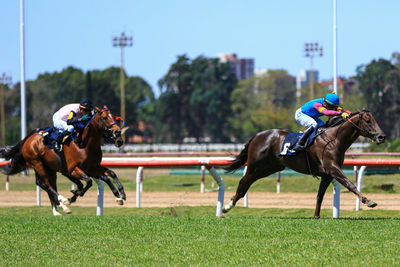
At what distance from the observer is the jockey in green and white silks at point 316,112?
32.8 ft

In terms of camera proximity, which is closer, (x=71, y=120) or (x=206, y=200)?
(x=71, y=120)

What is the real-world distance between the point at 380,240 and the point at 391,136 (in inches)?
1926

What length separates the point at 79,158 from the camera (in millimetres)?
10719

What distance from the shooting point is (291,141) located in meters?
10.1

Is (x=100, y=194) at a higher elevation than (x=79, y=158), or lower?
lower

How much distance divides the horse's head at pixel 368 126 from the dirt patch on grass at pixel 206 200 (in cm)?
343

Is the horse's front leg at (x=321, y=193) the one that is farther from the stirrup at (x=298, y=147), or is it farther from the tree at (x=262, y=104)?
the tree at (x=262, y=104)

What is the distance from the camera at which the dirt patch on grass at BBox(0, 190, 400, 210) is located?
13.6 meters

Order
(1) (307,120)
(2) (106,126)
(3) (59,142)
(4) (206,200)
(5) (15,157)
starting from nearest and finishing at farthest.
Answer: (1) (307,120) < (2) (106,126) < (3) (59,142) < (5) (15,157) < (4) (206,200)

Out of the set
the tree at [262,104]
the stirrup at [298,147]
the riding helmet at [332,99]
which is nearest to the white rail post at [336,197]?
the stirrup at [298,147]

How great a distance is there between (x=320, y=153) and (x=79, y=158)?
11.6 feet

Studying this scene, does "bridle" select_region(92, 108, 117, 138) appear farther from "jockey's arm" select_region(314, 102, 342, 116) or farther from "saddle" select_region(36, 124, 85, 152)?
"jockey's arm" select_region(314, 102, 342, 116)

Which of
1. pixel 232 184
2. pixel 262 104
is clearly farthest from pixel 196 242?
pixel 262 104

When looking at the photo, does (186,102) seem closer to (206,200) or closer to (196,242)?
(206,200)
